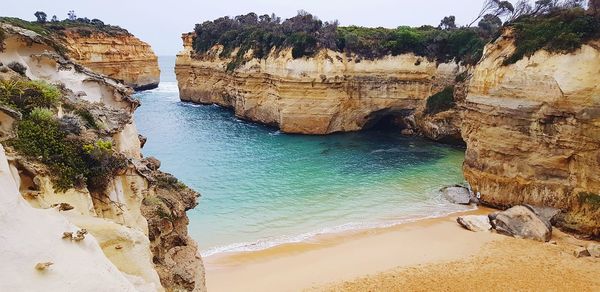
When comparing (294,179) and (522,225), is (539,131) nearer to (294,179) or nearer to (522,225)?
(522,225)

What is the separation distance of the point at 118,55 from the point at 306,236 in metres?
55.4

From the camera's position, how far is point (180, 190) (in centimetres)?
852

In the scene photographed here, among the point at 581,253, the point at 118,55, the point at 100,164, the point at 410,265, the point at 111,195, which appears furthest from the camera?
the point at 118,55

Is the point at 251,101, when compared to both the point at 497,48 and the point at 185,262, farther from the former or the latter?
the point at 185,262

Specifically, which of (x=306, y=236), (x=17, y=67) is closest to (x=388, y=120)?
(x=306, y=236)

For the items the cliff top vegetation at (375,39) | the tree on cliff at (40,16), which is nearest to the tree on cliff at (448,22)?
the cliff top vegetation at (375,39)

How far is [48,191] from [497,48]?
58.5 feet

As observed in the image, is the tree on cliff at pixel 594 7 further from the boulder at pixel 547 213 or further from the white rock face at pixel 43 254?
the white rock face at pixel 43 254

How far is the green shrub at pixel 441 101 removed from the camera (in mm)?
32156

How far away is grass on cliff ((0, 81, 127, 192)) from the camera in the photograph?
5742 mm

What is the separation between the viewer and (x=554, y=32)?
634 inches

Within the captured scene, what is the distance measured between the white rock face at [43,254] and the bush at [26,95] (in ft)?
4.57

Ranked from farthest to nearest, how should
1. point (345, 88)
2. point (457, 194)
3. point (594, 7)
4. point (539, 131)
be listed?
point (345, 88) → point (457, 194) → point (539, 131) → point (594, 7)

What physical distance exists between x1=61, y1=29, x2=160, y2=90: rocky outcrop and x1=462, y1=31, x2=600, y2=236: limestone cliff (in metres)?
46.5
